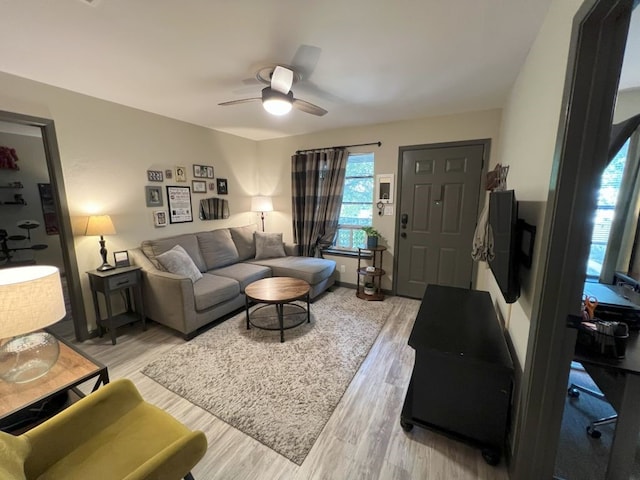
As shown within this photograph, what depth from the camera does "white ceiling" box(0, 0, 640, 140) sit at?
1.40 meters

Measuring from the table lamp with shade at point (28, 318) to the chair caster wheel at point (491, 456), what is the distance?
2.23 meters

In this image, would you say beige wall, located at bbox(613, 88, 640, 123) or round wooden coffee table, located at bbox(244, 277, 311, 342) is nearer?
beige wall, located at bbox(613, 88, 640, 123)

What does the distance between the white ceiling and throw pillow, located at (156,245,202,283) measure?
160cm

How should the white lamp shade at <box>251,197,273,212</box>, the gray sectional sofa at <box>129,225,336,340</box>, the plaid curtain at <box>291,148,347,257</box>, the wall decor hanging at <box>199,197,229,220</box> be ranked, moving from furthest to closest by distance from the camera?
the white lamp shade at <box>251,197,273,212</box>, the plaid curtain at <box>291,148,347,257</box>, the wall decor hanging at <box>199,197,229,220</box>, the gray sectional sofa at <box>129,225,336,340</box>

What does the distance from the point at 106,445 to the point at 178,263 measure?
6.56ft

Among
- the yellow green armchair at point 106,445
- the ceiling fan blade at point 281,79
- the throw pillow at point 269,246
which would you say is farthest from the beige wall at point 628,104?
the throw pillow at point 269,246

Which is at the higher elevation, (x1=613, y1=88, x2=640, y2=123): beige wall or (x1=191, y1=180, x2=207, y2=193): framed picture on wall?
(x1=613, y1=88, x2=640, y2=123): beige wall

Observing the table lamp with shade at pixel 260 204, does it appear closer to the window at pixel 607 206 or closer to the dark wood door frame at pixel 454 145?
the dark wood door frame at pixel 454 145

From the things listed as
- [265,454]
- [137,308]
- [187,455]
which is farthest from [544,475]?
[137,308]

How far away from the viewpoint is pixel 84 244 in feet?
8.57

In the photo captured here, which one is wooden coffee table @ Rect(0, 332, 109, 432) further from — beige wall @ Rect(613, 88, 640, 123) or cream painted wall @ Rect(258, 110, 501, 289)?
beige wall @ Rect(613, 88, 640, 123)

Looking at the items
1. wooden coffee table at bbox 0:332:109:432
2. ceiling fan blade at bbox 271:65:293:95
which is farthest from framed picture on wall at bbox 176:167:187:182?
wooden coffee table at bbox 0:332:109:432

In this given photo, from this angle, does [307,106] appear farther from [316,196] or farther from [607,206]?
[607,206]

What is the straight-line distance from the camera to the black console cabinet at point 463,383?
1360mm
